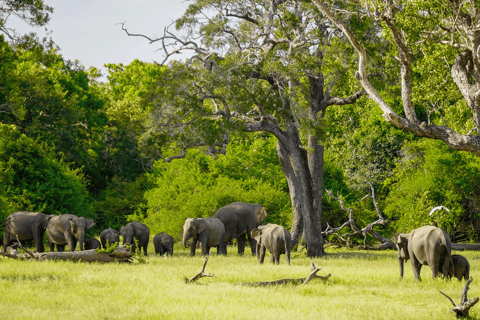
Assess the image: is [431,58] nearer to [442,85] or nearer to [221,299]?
[442,85]

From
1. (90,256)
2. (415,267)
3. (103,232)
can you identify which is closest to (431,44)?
(415,267)

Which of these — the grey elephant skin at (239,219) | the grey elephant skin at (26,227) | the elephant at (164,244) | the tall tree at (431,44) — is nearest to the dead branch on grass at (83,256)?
the elephant at (164,244)

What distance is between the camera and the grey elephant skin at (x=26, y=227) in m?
21.1

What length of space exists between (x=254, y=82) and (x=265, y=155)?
9712 millimetres

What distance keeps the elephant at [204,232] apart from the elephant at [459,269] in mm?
9994

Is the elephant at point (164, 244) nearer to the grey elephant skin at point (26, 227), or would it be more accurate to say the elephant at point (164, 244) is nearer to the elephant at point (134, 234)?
the elephant at point (134, 234)

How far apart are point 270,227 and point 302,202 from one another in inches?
214

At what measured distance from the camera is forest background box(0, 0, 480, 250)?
20250 mm

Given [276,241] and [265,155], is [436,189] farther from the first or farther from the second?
[276,241]

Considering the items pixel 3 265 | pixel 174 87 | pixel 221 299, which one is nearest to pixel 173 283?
pixel 221 299

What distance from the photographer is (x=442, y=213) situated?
26500 millimetres

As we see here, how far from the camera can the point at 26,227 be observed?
21.2 metres

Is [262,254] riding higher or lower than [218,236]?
lower

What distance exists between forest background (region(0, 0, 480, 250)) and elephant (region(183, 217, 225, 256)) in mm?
3193
